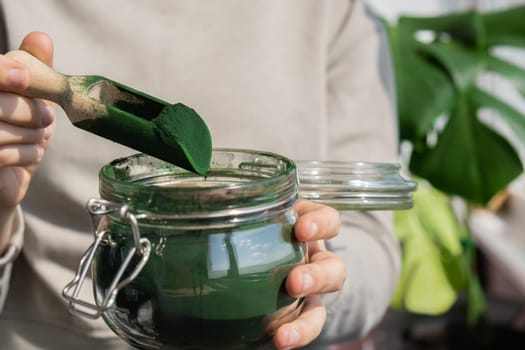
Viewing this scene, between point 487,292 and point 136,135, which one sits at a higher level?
point 136,135

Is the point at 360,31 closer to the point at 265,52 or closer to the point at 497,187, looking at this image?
the point at 265,52

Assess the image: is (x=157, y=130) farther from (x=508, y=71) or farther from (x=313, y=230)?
(x=508, y=71)

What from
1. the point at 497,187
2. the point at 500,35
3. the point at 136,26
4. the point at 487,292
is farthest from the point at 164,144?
the point at 487,292

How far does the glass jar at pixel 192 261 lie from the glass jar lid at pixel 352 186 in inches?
2.8

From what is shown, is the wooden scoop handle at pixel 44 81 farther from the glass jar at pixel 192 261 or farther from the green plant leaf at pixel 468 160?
the green plant leaf at pixel 468 160

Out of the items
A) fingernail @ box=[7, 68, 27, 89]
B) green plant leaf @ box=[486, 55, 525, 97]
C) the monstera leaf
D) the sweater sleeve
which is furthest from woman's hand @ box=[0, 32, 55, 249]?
green plant leaf @ box=[486, 55, 525, 97]

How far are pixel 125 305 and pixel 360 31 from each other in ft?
1.59

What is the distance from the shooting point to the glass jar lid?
420 mm

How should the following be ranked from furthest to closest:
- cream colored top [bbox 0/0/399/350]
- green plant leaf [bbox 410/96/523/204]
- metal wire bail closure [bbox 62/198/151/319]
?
green plant leaf [bbox 410/96/523/204] → cream colored top [bbox 0/0/399/350] → metal wire bail closure [bbox 62/198/151/319]

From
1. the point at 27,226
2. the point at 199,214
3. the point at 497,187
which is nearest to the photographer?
the point at 199,214

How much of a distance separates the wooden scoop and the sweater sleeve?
302 millimetres

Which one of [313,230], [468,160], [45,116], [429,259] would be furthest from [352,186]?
[429,259]

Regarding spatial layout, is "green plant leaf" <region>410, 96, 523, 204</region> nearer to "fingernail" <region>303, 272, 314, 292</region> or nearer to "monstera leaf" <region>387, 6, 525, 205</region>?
"monstera leaf" <region>387, 6, 525, 205</region>

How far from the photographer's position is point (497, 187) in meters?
1.00
